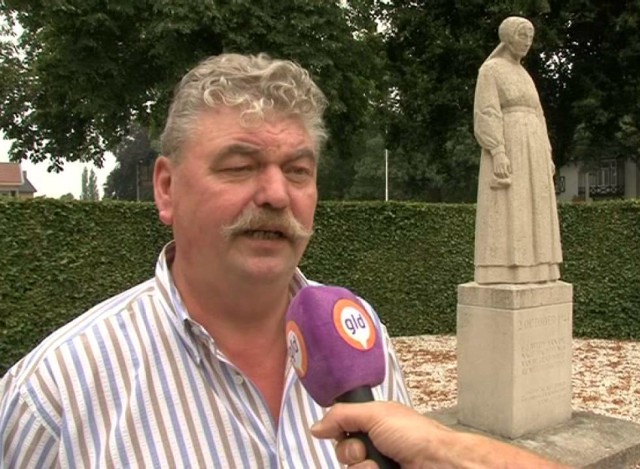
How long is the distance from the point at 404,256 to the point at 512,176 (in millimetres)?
6431

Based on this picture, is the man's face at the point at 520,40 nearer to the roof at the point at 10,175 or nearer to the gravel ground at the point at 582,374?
the gravel ground at the point at 582,374

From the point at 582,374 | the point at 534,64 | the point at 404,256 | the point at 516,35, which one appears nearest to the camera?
the point at 516,35

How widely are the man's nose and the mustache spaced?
22 mm

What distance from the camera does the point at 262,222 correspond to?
1654mm

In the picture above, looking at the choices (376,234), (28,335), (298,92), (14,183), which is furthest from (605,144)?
(14,183)

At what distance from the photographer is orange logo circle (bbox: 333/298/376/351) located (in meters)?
1.35

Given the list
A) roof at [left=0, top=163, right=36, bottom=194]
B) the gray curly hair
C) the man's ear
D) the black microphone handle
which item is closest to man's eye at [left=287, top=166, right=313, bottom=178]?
the gray curly hair

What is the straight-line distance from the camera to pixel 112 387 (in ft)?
5.18

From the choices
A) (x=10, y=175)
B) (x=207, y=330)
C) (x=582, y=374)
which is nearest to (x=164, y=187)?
(x=207, y=330)

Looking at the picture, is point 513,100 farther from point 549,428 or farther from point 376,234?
point 376,234

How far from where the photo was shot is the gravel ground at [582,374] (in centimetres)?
780

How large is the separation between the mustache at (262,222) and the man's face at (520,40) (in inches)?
189

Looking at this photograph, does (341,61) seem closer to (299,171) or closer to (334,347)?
(299,171)

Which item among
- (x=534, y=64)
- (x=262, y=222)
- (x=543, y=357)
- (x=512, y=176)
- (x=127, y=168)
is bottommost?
(x=543, y=357)
